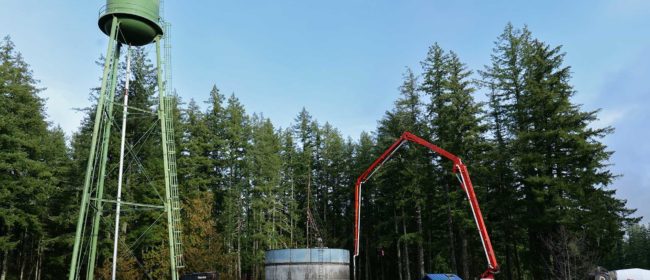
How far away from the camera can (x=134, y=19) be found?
2067 centimetres

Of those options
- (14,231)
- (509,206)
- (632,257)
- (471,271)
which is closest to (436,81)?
(509,206)

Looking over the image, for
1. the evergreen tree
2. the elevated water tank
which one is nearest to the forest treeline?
the evergreen tree

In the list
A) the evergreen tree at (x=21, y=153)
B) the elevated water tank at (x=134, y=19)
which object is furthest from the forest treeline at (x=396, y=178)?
the elevated water tank at (x=134, y=19)

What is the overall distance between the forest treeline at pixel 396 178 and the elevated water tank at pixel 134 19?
513 cm

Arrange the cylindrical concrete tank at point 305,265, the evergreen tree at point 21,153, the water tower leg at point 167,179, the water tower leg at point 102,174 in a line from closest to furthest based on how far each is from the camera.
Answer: the water tower leg at point 102,174
the water tower leg at point 167,179
the cylindrical concrete tank at point 305,265
the evergreen tree at point 21,153

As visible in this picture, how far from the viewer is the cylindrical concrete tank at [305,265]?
2620 centimetres

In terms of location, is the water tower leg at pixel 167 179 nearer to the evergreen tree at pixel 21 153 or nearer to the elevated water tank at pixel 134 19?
the elevated water tank at pixel 134 19

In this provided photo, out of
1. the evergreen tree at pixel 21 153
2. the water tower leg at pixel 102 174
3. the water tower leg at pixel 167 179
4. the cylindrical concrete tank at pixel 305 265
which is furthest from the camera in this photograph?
the evergreen tree at pixel 21 153

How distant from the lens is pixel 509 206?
31.9m

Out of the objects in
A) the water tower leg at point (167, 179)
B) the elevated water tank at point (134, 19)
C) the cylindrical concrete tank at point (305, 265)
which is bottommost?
the cylindrical concrete tank at point (305, 265)

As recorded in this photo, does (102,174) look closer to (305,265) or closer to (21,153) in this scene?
(305,265)

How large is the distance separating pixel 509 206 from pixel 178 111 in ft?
83.9

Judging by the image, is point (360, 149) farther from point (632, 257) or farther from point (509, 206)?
point (632, 257)

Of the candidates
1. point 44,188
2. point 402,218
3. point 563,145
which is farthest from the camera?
point 402,218
